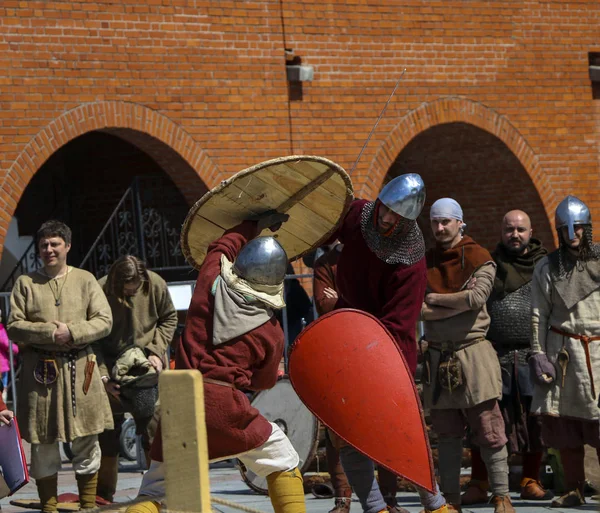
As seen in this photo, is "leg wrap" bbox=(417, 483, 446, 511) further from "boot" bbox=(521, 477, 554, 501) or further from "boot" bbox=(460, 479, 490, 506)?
"boot" bbox=(521, 477, 554, 501)

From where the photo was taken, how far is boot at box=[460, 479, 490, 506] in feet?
23.5

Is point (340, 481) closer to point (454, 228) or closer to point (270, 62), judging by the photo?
point (454, 228)

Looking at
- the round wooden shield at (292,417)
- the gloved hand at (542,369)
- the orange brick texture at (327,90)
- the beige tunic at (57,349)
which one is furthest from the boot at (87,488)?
the orange brick texture at (327,90)

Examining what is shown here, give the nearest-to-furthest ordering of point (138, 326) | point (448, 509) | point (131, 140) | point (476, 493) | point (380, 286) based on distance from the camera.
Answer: point (380, 286) → point (448, 509) → point (476, 493) → point (138, 326) → point (131, 140)

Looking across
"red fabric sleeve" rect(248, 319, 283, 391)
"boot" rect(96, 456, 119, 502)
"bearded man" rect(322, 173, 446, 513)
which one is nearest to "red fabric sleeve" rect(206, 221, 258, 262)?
"red fabric sleeve" rect(248, 319, 283, 391)

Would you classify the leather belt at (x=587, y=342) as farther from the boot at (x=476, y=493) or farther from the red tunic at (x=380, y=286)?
the red tunic at (x=380, y=286)

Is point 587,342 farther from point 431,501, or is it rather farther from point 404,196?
point 404,196

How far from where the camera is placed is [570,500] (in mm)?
6863

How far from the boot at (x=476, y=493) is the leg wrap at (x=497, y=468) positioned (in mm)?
605

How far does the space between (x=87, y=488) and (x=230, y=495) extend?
104 centimetres

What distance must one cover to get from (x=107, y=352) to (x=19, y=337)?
872mm

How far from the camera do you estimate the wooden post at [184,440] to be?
11.4 feet

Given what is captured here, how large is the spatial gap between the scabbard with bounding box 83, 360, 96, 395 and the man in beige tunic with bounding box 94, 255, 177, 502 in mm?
435

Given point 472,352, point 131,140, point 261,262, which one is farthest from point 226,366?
point 131,140
